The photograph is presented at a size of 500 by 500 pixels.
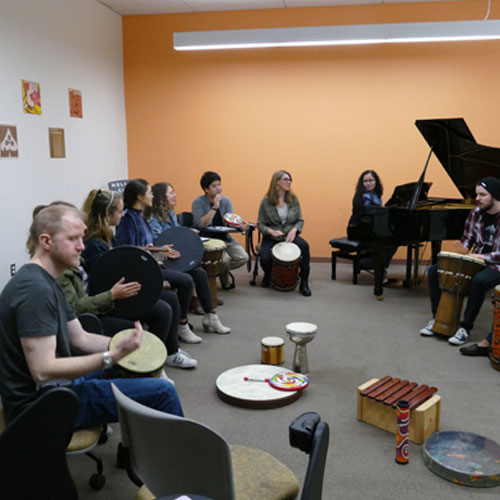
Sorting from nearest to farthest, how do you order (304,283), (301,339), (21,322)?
1. (21,322)
2. (301,339)
3. (304,283)

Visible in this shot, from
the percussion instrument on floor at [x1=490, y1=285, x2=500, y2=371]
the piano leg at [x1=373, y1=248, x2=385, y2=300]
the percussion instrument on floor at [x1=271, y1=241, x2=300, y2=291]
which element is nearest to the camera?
the percussion instrument on floor at [x1=490, y1=285, x2=500, y2=371]

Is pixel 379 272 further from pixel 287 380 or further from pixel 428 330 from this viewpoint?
pixel 287 380

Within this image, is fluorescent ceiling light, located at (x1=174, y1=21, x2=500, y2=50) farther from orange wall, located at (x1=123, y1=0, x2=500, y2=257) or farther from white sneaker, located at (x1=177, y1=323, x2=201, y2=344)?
white sneaker, located at (x1=177, y1=323, x2=201, y2=344)

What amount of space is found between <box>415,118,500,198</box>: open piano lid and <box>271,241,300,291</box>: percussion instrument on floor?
1669mm

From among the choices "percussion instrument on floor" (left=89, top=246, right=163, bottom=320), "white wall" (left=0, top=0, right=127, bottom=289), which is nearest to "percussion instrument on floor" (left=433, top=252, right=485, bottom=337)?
"percussion instrument on floor" (left=89, top=246, right=163, bottom=320)

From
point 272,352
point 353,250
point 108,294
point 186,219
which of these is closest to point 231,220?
point 186,219

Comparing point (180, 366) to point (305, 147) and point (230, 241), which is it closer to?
point (230, 241)

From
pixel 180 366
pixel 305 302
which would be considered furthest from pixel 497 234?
pixel 180 366

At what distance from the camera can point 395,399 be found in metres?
2.87

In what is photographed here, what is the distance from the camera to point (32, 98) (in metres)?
5.19

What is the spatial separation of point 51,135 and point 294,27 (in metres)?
3.13

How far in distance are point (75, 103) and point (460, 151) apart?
4027mm

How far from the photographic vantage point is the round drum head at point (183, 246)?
418 cm

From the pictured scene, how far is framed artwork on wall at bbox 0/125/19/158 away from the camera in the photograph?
476 cm
